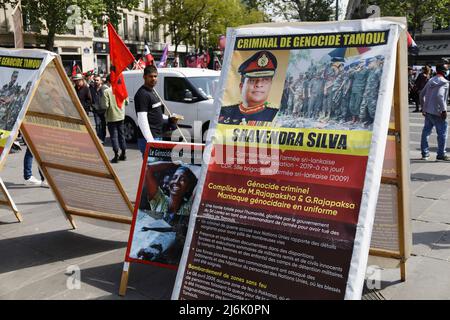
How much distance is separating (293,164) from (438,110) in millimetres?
6877

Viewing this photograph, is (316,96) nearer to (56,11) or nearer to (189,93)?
(189,93)

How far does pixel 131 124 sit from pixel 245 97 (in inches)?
378

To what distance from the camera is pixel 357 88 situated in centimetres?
264

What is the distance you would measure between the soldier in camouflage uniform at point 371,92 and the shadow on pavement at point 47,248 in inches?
122

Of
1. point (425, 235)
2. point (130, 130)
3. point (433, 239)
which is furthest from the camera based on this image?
point (130, 130)

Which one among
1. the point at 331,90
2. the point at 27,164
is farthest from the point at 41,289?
the point at 27,164

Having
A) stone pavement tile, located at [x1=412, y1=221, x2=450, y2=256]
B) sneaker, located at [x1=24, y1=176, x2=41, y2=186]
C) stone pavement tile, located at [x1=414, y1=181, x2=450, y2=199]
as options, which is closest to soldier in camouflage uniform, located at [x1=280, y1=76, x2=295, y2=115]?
stone pavement tile, located at [x1=412, y1=221, x2=450, y2=256]

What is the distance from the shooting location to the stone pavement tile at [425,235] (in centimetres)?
453

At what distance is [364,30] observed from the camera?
264 centimetres

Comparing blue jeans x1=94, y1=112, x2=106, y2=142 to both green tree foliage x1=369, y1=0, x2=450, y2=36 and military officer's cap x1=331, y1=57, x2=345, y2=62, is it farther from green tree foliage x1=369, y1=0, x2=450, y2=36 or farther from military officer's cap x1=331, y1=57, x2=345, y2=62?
green tree foliage x1=369, y1=0, x2=450, y2=36

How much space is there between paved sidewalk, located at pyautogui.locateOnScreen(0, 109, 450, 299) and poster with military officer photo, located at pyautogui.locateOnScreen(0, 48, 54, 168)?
44.8 inches

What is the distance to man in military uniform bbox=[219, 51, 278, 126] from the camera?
2.94 meters

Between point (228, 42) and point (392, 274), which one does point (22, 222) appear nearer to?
point (228, 42)

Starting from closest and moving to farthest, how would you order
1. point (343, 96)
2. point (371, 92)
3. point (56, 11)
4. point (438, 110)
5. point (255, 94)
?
1. point (371, 92)
2. point (343, 96)
3. point (255, 94)
4. point (438, 110)
5. point (56, 11)
